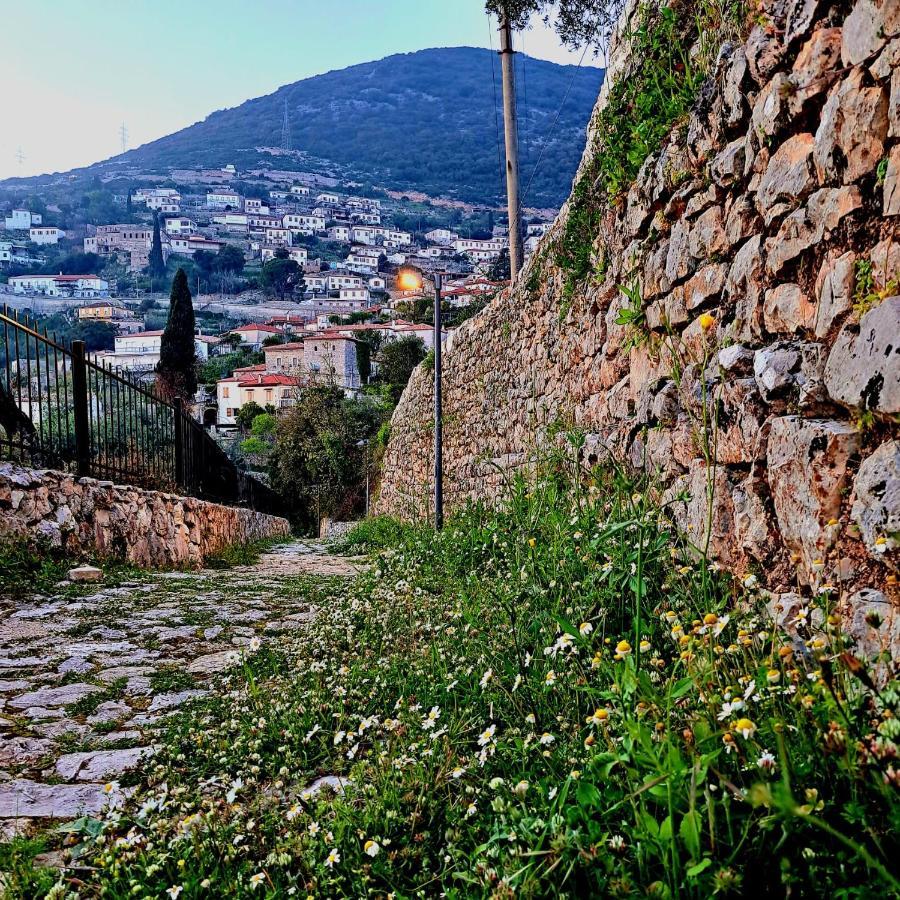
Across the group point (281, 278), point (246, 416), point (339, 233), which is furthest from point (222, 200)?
point (246, 416)

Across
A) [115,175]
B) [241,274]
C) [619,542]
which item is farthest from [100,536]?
[115,175]

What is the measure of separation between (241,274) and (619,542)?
123269 millimetres

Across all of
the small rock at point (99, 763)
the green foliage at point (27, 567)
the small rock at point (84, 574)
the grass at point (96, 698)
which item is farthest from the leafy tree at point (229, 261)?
the small rock at point (99, 763)

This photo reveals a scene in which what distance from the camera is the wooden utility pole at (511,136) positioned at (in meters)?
14.5

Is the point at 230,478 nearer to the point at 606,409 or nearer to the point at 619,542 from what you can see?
the point at 606,409

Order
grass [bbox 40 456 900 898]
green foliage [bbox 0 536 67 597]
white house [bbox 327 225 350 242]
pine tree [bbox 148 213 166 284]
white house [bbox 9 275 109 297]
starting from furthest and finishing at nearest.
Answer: white house [bbox 327 225 350 242]
pine tree [bbox 148 213 166 284]
white house [bbox 9 275 109 297]
green foliage [bbox 0 536 67 597]
grass [bbox 40 456 900 898]

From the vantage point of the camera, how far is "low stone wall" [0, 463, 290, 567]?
5.99 metres

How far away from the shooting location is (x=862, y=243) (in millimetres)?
2055

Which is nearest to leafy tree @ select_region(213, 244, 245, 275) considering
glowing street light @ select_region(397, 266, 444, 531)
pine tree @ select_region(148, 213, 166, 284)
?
pine tree @ select_region(148, 213, 166, 284)

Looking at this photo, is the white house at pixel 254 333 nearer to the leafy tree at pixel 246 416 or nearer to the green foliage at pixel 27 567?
the leafy tree at pixel 246 416

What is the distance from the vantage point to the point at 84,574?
595 centimetres

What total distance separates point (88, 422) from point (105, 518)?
103 cm

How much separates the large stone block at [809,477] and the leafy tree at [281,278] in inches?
4378

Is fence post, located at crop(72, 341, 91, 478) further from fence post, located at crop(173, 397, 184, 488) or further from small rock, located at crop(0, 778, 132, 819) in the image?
small rock, located at crop(0, 778, 132, 819)
